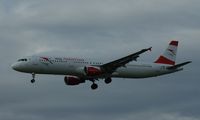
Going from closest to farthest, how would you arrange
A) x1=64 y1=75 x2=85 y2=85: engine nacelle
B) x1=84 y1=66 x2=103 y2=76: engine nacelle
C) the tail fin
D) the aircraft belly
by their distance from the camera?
x1=84 y1=66 x2=103 y2=76: engine nacelle, the aircraft belly, x1=64 y1=75 x2=85 y2=85: engine nacelle, the tail fin

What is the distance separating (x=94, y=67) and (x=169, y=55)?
18535 mm

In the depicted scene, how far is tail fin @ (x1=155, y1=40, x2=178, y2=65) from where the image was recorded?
126 metres

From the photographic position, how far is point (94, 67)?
373ft

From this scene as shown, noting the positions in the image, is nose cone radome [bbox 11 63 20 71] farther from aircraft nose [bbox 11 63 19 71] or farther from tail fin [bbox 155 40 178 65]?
tail fin [bbox 155 40 178 65]

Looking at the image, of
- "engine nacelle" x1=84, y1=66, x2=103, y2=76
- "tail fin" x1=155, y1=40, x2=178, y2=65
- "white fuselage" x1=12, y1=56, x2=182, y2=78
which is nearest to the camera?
"white fuselage" x1=12, y1=56, x2=182, y2=78

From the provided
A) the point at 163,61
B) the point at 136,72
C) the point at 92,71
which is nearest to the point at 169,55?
the point at 163,61

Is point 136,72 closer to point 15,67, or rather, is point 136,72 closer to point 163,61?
point 163,61

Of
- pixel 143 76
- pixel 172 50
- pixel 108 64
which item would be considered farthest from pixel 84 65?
pixel 172 50

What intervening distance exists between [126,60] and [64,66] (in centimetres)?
A: 993

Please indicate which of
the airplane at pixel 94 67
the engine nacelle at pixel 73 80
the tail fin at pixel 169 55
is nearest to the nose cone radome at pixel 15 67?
the airplane at pixel 94 67

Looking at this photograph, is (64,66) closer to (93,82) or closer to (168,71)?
(93,82)

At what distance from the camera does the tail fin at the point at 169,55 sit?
412ft

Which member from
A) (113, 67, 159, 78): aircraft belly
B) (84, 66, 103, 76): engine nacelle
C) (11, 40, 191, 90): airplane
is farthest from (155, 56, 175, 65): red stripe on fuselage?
(84, 66, 103, 76): engine nacelle

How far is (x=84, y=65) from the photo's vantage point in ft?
371
